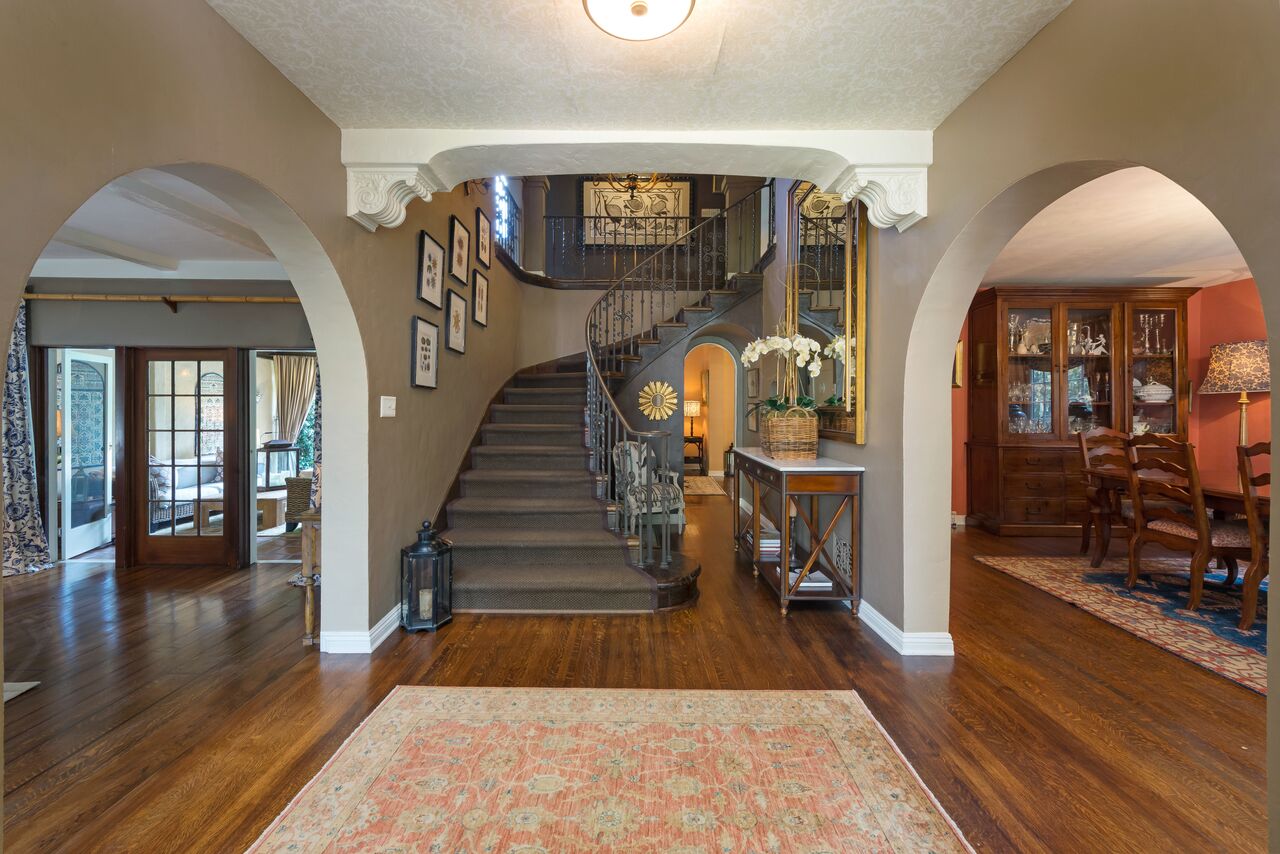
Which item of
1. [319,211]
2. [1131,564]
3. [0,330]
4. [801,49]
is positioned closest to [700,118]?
[801,49]

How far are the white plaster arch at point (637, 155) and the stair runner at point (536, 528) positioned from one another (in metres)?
2.05

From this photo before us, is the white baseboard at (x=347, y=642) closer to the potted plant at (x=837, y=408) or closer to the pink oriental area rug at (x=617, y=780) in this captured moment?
the pink oriental area rug at (x=617, y=780)

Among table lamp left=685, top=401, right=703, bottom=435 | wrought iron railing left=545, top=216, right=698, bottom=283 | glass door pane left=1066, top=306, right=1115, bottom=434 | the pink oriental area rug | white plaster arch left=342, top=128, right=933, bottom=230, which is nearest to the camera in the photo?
the pink oriental area rug

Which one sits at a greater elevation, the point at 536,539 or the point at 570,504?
the point at 570,504

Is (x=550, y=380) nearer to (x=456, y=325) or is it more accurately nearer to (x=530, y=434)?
(x=530, y=434)

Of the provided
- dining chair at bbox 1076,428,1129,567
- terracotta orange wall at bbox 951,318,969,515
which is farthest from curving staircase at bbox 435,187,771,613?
dining chair at bbox 1076,428,1129,567

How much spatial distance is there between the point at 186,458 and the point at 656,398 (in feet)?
14.1

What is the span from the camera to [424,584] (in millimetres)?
3182

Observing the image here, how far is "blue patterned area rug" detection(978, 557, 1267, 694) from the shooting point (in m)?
2.81

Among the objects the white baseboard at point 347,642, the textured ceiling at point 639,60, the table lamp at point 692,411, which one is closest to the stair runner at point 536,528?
the white baseboard at point 347,642

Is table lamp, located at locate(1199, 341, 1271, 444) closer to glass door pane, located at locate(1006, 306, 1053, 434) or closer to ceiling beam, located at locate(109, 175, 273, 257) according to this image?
glass door pane, located at locate(1006, 306, 1053, 434)

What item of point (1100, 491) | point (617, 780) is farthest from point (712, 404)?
point (617, 780)

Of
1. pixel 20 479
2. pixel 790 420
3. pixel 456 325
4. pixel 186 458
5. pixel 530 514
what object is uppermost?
pixel 456 325

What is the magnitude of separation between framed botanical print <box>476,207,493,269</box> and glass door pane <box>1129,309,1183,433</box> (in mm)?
6211
